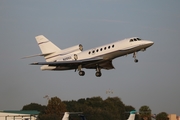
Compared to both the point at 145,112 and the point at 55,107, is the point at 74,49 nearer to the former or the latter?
the point at 55,107

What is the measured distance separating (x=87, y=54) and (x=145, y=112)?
37478 millimetres

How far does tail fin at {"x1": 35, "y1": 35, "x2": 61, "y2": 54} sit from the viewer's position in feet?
221

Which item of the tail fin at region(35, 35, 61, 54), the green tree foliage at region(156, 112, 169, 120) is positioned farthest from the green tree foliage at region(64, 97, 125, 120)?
the tail fin at region(35, 35, 61, 54)

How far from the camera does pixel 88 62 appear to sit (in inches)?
2441

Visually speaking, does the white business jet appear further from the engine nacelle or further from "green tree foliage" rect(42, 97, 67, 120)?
"green tree foliage" rect(42, 97, 67, 120)

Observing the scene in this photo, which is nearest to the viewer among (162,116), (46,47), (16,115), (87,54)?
(87,54)

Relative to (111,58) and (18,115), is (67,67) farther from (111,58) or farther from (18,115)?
(18,115)

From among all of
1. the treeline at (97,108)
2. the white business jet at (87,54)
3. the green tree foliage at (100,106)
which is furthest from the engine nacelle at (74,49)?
the green tree foliage at (100,106)

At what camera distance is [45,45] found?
69.0 meters

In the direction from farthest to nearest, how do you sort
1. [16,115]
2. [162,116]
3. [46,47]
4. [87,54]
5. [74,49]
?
[162,116] < [16,115] < [46,47] < [74,49] < [87,54]

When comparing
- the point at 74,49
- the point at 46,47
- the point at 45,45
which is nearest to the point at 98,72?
the point at 74,49

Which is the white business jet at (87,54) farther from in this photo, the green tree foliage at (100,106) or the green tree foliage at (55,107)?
the green tree foliage at (55,107)

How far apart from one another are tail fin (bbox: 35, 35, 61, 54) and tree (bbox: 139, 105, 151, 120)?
3124 cm

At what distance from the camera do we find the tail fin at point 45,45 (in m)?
67.4
